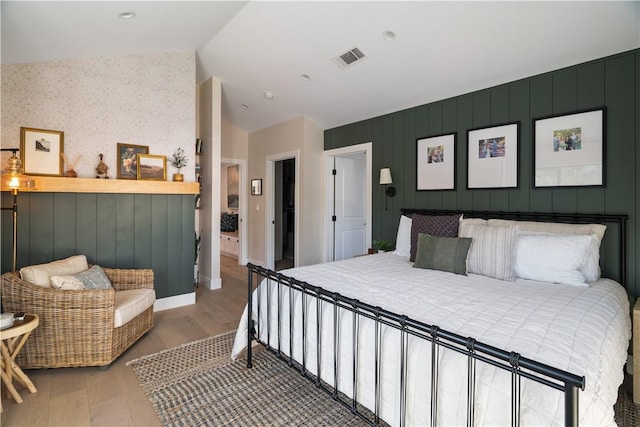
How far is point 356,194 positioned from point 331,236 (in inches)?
35.8

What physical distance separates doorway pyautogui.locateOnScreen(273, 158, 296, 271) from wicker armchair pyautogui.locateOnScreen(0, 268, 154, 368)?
4.24 m

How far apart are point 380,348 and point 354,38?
287 centimetres

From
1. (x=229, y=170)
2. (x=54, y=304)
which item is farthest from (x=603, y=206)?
(x=229, y=170)

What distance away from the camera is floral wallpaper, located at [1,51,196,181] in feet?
9.82

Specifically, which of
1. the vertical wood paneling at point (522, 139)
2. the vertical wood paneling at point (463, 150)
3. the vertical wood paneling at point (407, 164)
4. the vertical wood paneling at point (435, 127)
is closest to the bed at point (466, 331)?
the vertical wood paneling at point (522, 139)

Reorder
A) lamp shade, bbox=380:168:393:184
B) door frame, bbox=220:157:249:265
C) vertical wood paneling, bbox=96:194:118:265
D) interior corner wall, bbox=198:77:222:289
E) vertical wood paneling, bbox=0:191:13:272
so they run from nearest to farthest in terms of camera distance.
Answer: vertical wood paneling, bbox=0:191:13:272
vertical wood paneling, bbox=96:194:118:265
lamp shade, bbox=380:168:393:184
interior corner wall, bbox=198:77:222:289
door frame, bbox=220:157:249:265

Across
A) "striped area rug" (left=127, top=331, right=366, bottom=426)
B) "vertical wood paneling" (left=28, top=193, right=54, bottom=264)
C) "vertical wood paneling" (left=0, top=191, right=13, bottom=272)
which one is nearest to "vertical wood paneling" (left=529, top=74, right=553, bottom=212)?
"striped area rug" (left=127, top=331, right=366, bottom=426)

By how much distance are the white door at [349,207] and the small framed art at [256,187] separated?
161 centimetres

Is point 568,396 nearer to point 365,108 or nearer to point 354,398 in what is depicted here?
point 354,398

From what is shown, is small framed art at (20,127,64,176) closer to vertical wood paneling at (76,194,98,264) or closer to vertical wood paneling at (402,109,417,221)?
vertical wood paneling at (76,194,98,264)

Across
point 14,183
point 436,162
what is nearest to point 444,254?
point 436,162

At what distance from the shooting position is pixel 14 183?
2.48 metres

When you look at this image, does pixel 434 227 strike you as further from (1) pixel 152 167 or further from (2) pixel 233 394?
(1) pixel 152 167

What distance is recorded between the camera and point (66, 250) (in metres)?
3.15
